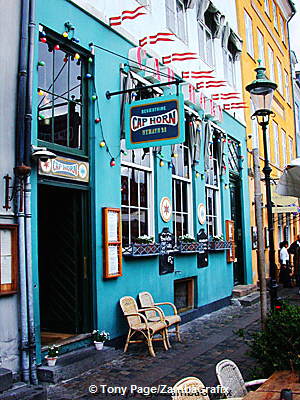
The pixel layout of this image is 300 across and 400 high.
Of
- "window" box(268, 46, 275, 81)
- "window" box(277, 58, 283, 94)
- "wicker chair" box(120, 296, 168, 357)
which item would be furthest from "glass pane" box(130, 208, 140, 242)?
"window" box(277, 58, 283, 94)

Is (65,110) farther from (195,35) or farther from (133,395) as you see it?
(195,35)

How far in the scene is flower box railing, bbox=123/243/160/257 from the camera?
7.98m

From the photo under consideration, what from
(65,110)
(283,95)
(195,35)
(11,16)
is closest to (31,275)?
(65,110)

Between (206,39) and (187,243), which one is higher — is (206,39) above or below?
above

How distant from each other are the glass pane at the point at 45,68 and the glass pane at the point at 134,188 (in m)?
2.52

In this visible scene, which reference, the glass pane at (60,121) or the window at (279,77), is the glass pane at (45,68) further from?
the window at (279,77)

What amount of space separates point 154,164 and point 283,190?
3.28m

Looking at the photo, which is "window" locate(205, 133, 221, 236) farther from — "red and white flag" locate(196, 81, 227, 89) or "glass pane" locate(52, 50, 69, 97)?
"glass pane" locate(52, 50, 69, 97)

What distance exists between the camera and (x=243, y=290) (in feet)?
44.0

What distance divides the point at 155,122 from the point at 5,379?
13.2ft

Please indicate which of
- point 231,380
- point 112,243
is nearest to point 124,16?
point 112,243

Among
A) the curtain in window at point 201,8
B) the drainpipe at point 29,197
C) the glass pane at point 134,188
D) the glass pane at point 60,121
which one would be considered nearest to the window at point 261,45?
the curtain in window at point 201,8

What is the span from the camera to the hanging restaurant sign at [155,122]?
692cm

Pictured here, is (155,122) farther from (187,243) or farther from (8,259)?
(187,243)
